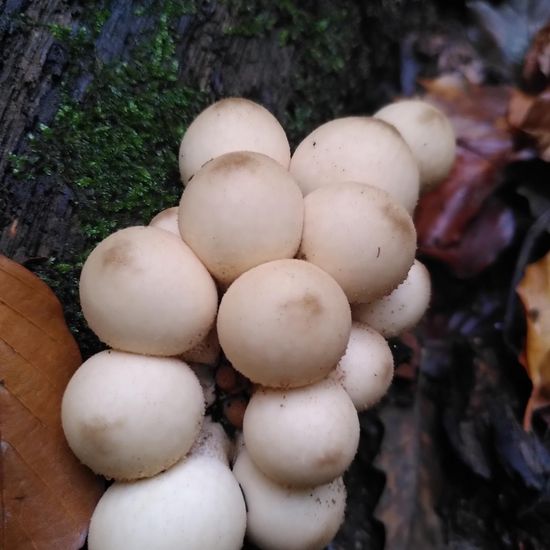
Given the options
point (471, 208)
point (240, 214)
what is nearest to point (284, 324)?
point (240, 214)

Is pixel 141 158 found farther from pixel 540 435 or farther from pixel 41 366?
pixel 540 435

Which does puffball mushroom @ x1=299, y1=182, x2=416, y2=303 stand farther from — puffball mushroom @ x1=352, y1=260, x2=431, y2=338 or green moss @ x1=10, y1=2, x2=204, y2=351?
green moss @ x1=10, y1=2, x2=204, y2=351

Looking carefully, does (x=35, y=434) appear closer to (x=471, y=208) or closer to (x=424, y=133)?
(x=424, y=133)

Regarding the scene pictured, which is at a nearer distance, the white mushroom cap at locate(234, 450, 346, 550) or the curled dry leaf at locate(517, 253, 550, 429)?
the white mushroom cap at locate(234, 450, 346, 550)

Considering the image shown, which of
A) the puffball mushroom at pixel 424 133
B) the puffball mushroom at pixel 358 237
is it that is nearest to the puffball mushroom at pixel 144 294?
the puffball mushroom at pixel 358 237

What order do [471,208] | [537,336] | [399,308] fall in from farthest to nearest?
1. [471,208]
2. [537,336]
3. [399,308]

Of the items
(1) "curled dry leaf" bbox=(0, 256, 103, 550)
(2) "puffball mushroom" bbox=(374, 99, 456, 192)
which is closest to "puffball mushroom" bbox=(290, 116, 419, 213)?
(2) "puffball mushroom" bbox=(374, 99, 456, 192)
